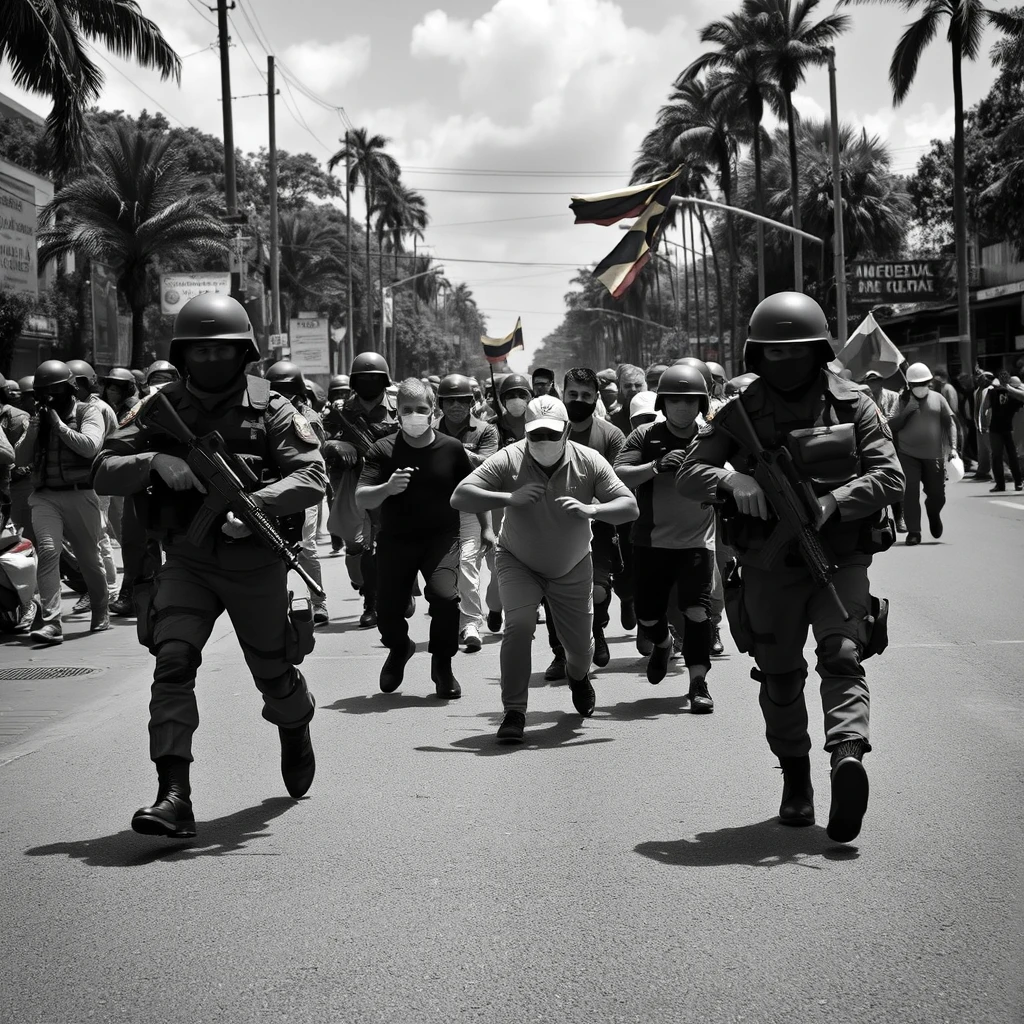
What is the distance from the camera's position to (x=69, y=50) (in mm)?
18000

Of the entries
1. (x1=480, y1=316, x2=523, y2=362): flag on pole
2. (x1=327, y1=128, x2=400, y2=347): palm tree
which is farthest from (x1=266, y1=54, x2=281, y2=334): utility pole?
(x1=327, y1=128, x2=400, y2=347): palm tree

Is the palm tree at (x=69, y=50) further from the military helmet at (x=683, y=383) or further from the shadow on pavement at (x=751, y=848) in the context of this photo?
the shadow on pavement at (x=751, y=848)

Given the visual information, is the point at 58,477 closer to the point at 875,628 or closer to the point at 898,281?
the point at 875,628

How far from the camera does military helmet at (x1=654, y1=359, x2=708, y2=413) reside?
308 inches

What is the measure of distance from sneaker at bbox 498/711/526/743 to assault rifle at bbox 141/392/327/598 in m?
2.01

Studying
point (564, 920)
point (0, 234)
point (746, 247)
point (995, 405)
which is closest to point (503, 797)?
point (564, 920)

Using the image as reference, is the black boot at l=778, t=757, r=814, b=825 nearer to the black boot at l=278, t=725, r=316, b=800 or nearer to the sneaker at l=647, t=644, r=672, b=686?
the black boot at l=278, t=725, r=316, b=800

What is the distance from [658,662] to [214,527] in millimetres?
3589

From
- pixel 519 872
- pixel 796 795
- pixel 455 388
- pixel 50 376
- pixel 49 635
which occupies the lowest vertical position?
pixel 519 872

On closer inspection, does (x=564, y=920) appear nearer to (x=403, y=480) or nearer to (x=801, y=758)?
(x=801, y=758)

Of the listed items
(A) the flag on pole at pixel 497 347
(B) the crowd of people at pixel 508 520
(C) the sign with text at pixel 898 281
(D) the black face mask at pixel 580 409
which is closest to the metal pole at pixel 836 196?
(A) the flag on pole at pixel 497 347

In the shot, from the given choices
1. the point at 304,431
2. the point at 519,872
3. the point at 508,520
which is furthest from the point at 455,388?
the point at 519,872

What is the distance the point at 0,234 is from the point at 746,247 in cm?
5561

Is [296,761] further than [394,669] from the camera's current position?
No
